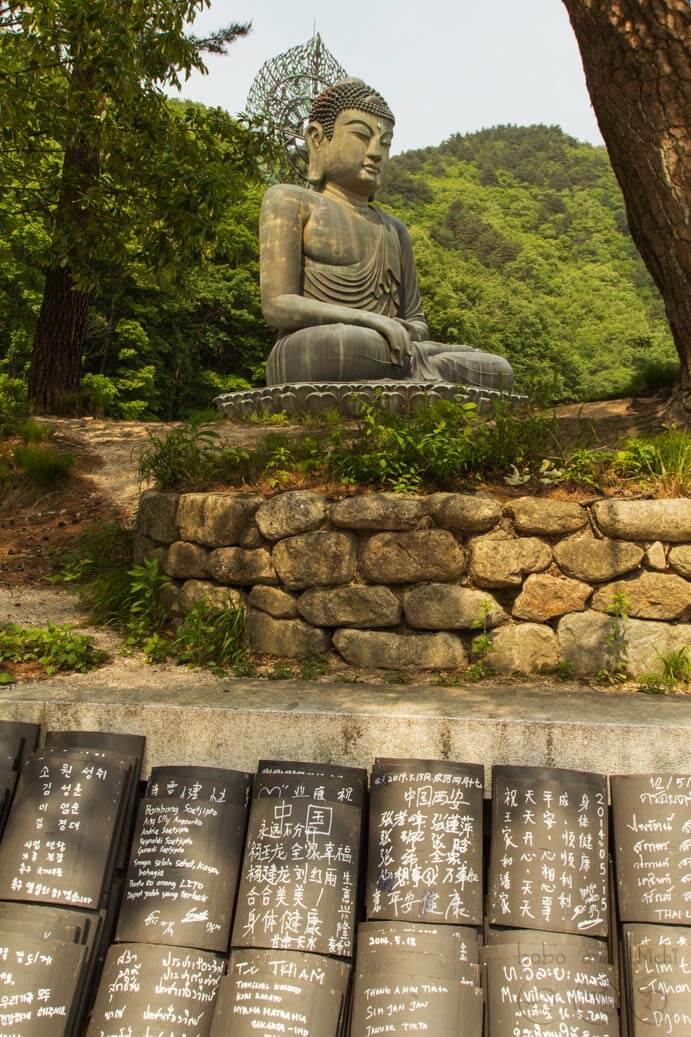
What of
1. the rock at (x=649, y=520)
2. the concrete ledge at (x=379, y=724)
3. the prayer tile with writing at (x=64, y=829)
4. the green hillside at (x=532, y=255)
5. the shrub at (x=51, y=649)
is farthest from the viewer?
the green hillside at (x=532, y=255)

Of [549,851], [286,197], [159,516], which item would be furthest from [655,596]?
[286,197]

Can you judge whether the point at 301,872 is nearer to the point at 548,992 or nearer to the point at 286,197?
the point at 548,992

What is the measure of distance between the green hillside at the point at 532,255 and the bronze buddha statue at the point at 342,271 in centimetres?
1060

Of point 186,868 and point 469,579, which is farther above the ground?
point 469,579

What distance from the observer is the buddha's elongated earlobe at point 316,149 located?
22.0ft

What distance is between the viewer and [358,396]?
5.78m

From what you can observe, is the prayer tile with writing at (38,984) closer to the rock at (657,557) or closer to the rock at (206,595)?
the rock at (206,595)

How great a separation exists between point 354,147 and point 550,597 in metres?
4.25

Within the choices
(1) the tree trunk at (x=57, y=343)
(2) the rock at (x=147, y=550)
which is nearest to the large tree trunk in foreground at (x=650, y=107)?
(2) the rock at (x=147, y=550)

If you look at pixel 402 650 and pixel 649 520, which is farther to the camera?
pixel 402 650

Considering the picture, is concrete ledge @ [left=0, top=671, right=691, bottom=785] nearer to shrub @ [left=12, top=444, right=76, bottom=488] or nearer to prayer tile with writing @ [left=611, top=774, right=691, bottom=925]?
prayer tile with writing @ [left=611, top=774, right=691, bottom=925]

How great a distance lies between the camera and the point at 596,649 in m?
3.70

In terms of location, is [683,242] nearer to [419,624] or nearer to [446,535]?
[446,535]

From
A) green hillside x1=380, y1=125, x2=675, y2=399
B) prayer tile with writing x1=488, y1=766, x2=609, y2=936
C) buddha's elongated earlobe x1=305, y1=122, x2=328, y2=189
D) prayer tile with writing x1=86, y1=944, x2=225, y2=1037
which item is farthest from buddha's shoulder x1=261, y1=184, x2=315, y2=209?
green hillside x1=380, y1=125, x2=675, y2=399
